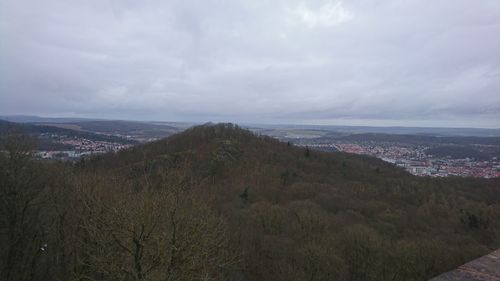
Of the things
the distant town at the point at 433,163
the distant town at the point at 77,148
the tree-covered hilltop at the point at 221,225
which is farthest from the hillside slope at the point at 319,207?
the distant town at the point at 433,163

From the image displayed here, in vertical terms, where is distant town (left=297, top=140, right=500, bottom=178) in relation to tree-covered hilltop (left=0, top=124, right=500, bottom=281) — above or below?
below

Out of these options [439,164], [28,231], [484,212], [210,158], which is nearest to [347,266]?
[28,231]

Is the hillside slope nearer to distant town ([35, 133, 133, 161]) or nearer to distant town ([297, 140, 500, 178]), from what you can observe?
distant town ([35, 133, 133, 161])

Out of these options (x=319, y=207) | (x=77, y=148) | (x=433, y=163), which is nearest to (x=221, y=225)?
(x=319, y=207)

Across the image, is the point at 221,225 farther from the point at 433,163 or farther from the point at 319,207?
the point at 433,163

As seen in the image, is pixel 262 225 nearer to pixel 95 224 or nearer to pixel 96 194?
pixel 96 194

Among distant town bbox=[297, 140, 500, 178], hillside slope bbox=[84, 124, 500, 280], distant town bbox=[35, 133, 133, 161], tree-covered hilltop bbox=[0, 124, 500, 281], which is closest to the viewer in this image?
tree-covered hilltop bbox=[0, 124, 500, 281]

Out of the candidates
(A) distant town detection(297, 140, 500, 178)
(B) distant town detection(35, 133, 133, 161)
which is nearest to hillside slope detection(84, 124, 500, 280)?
(B) distant town detection(35, 133, 133, 161)

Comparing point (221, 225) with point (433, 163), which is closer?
point (221, 225)

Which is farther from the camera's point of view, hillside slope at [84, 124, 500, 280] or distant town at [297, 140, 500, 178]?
distant town at [297, 140, 500, 178]
